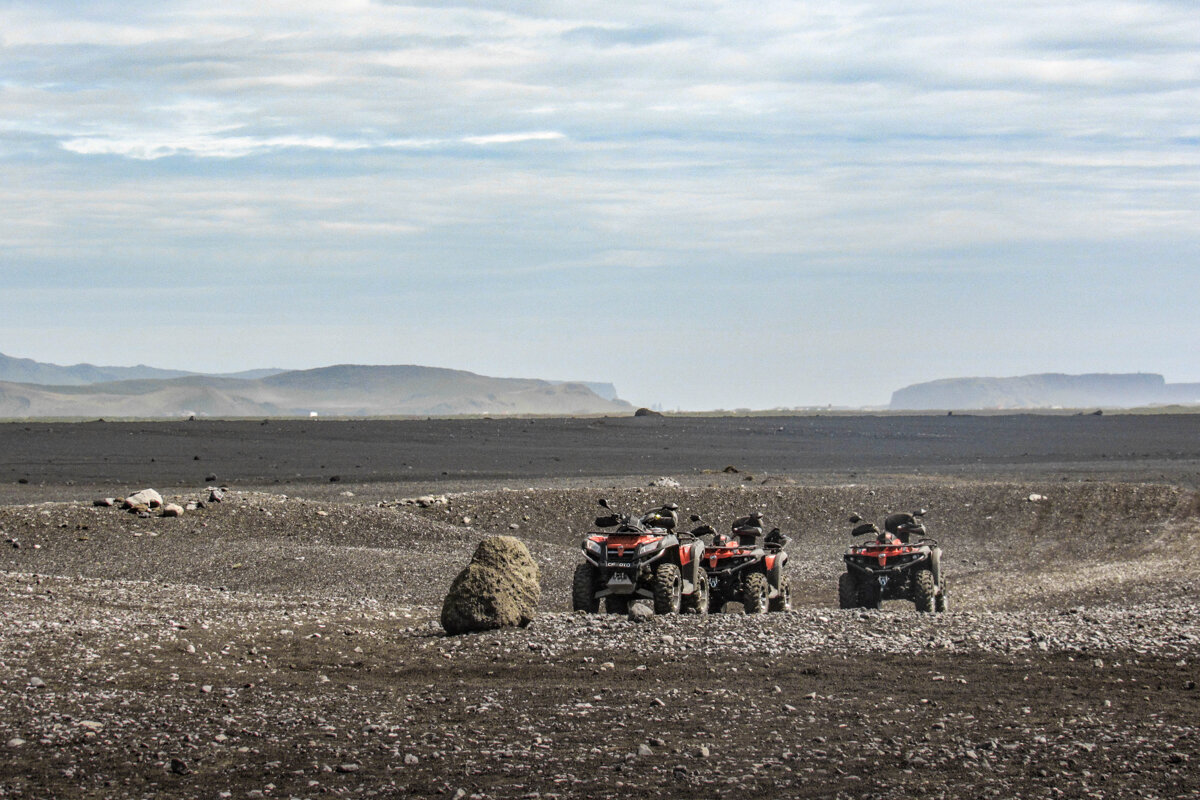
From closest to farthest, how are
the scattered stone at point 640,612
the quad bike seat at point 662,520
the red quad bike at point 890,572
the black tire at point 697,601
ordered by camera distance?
1. the scattered stone at point 640,612
2. the black tire at point 697,601
3. the quad bike seat at point 662,520
4. the red quad bike at point 890,572

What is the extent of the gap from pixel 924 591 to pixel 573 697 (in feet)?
27.4

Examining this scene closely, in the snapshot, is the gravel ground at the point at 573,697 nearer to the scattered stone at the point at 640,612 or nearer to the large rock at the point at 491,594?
the large rock at the point at 491,594

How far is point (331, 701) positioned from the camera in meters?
10.4

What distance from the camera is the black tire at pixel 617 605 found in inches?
617

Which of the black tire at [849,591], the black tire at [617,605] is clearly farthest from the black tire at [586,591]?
the black tire at [849,591]

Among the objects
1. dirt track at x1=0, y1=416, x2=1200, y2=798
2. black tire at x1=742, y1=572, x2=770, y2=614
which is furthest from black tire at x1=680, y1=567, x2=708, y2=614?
dirt track at x1=0, y1=416, x2=1200, y2=798

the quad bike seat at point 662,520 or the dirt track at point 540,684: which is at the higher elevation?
the quad bike seat at point 662,520

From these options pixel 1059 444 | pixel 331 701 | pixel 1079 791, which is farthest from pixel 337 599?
pixel 1059 444

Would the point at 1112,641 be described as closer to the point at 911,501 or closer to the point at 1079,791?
the point at 1079,791

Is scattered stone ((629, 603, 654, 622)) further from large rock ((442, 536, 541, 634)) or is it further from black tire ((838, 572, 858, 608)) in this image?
black tire ((838, 572, 858, 608))

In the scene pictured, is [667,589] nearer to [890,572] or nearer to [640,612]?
[640,612]

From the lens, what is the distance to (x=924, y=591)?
17219 millimetres

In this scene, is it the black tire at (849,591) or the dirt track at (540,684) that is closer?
the dirt track at (540,684)

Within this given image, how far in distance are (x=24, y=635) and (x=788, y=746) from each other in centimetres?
889
